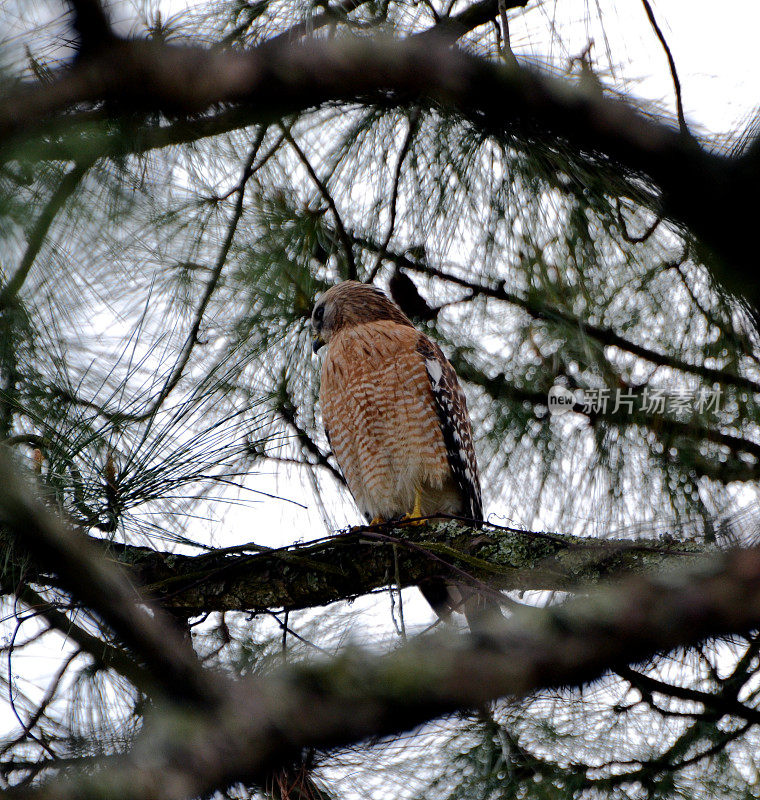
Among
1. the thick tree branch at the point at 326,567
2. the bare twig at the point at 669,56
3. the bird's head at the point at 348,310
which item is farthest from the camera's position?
the bird's head at the point at 348,310

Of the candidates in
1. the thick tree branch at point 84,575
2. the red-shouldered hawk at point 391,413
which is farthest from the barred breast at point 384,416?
the thick tree branch at point 84,575

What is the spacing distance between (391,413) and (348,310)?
1.73 ft

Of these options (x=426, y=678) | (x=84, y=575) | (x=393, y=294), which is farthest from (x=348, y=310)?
(x=426, y=678)

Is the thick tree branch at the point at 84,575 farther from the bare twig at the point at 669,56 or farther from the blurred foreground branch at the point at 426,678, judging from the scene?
the bare twig at the point at 669,56

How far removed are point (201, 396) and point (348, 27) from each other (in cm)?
117

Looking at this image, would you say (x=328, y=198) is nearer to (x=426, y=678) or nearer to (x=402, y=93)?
(x=402, y=93)

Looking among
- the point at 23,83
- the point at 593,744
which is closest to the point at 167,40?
the point at 23,83

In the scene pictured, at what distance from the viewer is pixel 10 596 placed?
241 cm

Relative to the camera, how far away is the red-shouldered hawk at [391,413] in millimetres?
3762

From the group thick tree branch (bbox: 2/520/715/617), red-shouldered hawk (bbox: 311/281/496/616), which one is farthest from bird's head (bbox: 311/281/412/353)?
thick tree branch (bbox: 2/520/715/617)

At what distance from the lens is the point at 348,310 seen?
3877mm

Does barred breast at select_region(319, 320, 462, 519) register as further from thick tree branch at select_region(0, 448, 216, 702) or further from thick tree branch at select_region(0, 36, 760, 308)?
thick tree branch at select_region(0, 448, 216, 702)

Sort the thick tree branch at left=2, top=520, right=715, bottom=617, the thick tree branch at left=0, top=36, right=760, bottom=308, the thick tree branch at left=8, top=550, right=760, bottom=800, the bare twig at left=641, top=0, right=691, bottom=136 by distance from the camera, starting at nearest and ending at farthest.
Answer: the thick tree branch at left=8, top=550, right=760, bottom=800 < the thick tree branch at left=0, top=36, right=760, bottom=308 < the bare twig at left=641, top=0, right=691, bottom=136 < the thick tree branch at left=2, top=520, right=715, bottom=617

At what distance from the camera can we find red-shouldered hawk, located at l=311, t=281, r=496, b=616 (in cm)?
376
